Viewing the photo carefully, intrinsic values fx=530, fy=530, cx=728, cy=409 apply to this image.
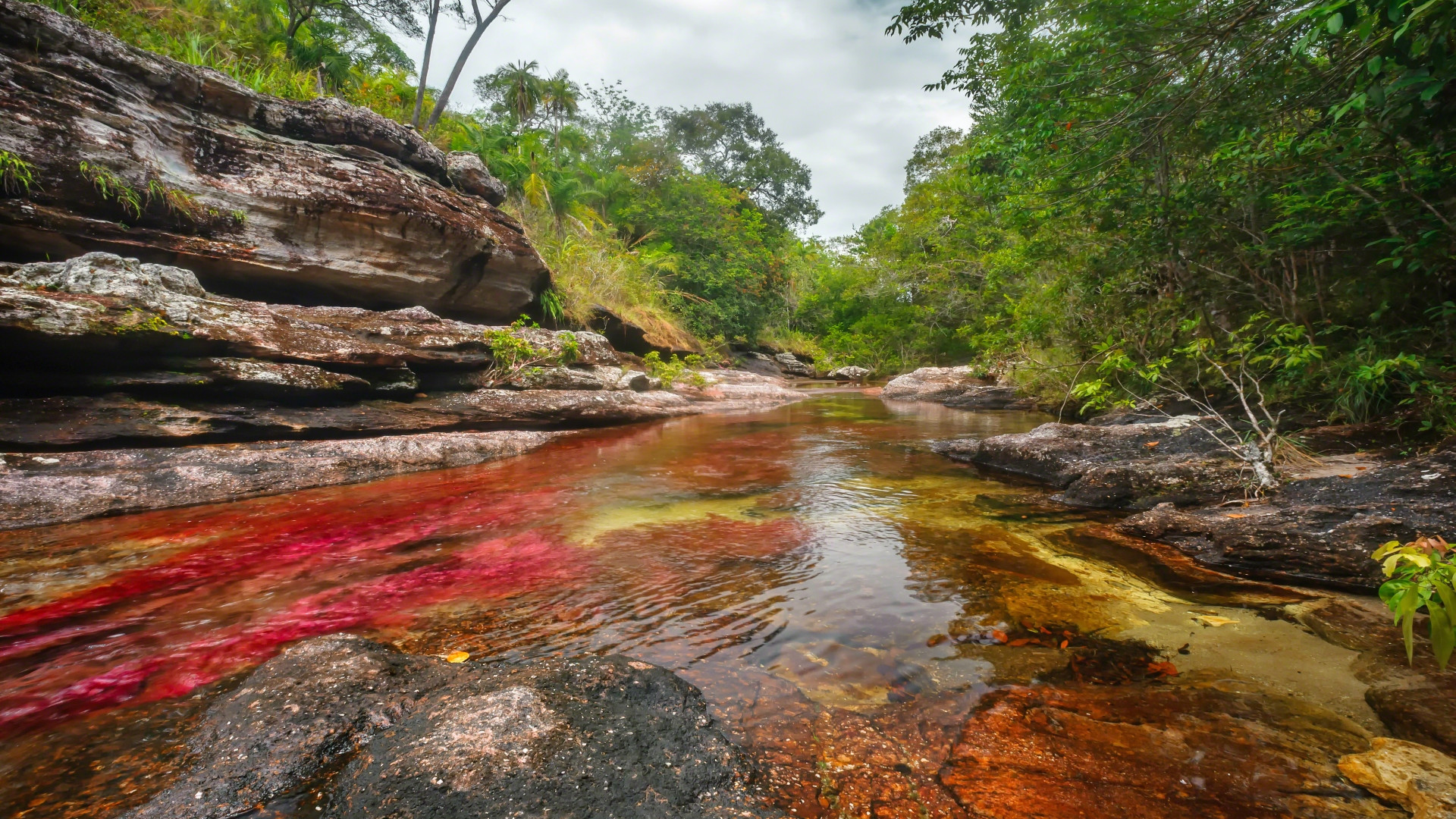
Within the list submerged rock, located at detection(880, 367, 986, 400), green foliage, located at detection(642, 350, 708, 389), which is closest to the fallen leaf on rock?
green foliage, located at detection(642, 350, 708, 389)

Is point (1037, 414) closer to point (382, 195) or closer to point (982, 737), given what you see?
point (982, 737)

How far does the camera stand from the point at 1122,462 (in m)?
4.96

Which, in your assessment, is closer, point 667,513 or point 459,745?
point 459,745

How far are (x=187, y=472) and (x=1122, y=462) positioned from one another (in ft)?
27.3

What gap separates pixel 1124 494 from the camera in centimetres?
433

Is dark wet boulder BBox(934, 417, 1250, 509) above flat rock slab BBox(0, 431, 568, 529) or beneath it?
above

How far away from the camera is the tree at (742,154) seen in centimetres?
3200

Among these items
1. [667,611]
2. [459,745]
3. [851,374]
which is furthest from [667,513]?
[851,374]

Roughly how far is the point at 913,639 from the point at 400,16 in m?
22.4

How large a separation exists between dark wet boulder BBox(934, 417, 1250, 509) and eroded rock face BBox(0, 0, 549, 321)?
8.81 m

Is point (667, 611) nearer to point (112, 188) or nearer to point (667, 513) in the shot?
point (667, 513)

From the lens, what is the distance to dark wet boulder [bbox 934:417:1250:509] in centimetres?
405

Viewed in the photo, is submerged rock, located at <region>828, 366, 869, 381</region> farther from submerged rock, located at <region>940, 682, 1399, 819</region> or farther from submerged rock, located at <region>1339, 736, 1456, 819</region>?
submerged rock, located at <region>1339, 736, 1456, 819</region>

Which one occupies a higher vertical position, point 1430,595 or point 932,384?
point 932,384
